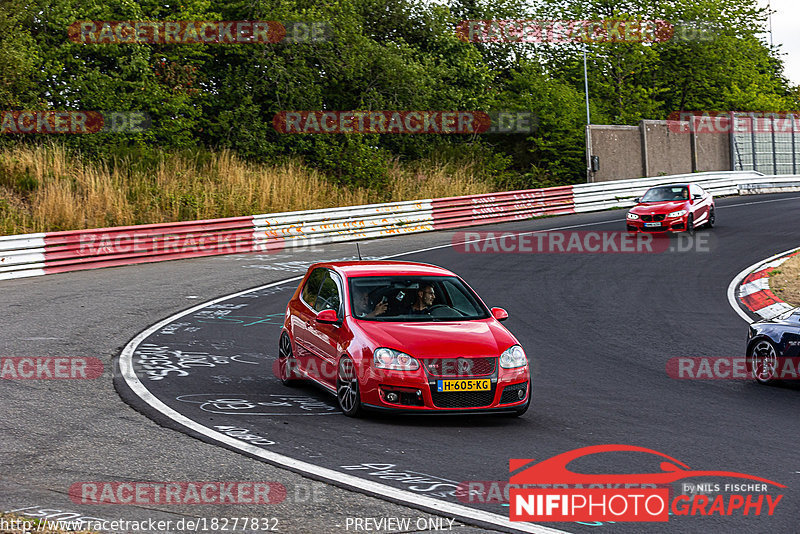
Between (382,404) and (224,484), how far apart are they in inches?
93.2

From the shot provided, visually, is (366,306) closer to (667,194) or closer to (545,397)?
(545,397)

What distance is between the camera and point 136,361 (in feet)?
38.4

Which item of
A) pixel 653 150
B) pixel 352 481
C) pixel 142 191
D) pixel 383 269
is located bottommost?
pixel 352 481

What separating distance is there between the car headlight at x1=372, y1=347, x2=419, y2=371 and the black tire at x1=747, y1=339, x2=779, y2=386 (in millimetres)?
4720

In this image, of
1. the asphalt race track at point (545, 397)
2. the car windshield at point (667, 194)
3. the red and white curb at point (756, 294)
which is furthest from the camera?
the car windshield at point (667, 194)

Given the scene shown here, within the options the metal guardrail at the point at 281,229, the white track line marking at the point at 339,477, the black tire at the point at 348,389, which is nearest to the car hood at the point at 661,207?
the metal guardrail at the point at 281,229

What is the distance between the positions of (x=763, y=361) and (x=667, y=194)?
1601cm

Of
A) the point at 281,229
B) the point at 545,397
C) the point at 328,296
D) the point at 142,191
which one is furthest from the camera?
the point at 142,191

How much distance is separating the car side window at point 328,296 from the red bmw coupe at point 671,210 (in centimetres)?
1688

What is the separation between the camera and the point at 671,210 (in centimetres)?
2544

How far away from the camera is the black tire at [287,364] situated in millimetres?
10516

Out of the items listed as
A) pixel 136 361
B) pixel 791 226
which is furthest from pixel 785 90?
pixel 136 361

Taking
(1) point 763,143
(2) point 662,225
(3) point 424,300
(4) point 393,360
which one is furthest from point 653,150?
(4) point 393,360

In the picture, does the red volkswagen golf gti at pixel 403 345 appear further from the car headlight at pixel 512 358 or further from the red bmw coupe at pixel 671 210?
the red bmw coupe at pixel 671 210
